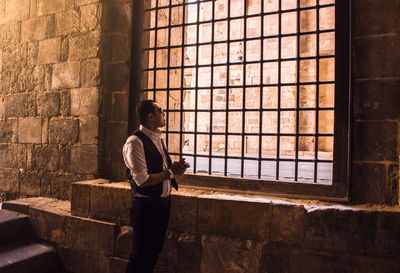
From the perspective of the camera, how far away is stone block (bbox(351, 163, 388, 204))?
267 cm

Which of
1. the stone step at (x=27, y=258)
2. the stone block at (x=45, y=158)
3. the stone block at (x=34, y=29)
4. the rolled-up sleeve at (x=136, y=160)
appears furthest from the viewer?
the stone block at (x=34, y=29)

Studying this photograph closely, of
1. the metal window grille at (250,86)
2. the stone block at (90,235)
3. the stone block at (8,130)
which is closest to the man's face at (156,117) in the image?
the metal window grille at (250,86)

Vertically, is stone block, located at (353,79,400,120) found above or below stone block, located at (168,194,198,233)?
above

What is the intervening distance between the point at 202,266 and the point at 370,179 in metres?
1.83

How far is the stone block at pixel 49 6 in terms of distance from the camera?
438 cm

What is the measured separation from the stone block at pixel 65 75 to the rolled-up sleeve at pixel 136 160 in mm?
2403

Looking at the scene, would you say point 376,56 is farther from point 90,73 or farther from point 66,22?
point 66,22

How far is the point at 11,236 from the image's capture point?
3682 millimetres

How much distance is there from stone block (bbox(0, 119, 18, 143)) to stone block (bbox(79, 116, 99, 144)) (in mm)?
1527

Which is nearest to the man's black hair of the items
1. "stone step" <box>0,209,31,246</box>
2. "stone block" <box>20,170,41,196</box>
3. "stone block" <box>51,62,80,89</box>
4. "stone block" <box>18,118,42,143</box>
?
"stone block" <box>51,62,80,89</box>

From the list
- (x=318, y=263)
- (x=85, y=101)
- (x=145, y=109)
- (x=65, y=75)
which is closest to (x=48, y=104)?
(x=65, y=75)

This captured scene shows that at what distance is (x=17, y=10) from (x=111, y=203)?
3978 millimetres

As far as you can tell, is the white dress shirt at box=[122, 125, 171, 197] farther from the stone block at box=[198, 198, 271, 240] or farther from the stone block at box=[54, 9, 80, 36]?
the stone block at box=[54, 9, 80, 36]

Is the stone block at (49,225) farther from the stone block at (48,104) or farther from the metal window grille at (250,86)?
the metal window grille at (250,86)
